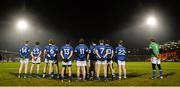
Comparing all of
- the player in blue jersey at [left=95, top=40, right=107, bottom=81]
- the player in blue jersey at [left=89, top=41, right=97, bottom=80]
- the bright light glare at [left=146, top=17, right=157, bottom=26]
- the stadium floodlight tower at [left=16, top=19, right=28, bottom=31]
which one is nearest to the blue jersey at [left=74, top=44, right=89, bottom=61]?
the player in blue jersey at [left=95, top=40, right=107, bottom=81]

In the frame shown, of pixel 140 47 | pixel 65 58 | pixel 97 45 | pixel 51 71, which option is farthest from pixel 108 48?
pixel 140 47

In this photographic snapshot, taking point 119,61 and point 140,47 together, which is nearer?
point 119,61

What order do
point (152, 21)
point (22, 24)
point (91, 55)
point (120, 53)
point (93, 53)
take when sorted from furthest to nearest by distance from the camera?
point (22, 24), point (152, 21), point (91, 55), point (93, 53), point (120, 53)

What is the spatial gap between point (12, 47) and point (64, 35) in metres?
11.7

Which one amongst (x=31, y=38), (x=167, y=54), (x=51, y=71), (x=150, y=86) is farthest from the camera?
(x=31, y=38)

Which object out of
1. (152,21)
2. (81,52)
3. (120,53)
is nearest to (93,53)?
(81,52)

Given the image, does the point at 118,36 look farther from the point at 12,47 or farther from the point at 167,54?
the point at 12,47

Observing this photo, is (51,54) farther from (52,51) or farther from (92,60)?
(92,60)

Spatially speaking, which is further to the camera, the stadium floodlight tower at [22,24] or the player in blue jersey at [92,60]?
the stadium floodlight tower at [22,24]

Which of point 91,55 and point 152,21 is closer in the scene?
point 91,55

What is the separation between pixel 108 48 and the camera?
18.8 metres

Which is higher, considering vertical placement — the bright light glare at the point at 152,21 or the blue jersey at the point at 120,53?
the bright light glare at the point at 152,21

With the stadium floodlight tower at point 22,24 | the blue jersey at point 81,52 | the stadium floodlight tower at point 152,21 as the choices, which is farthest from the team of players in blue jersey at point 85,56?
the stadium floodlight tower at point 22,24

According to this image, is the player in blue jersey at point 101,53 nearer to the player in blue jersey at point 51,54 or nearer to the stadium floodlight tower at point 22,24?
the player in blue jersey at point 51,54
